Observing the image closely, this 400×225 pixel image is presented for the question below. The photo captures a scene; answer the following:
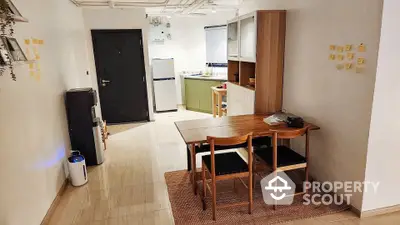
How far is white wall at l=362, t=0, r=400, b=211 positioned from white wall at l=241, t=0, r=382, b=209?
0.17 feet

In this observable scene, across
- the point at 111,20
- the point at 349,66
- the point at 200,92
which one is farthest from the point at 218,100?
the point at 349,66

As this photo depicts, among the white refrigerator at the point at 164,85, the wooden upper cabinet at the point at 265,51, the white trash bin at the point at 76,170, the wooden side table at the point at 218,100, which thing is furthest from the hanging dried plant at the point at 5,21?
the white refrigerator at the point at 164,85

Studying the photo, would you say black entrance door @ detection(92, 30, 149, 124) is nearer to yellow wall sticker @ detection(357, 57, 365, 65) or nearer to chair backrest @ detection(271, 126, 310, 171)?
chair backrest @ detection(271, 126, 310, 171)

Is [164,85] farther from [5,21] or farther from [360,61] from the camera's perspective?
[360,61]

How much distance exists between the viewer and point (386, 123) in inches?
90.4

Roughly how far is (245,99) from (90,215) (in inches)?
94.1

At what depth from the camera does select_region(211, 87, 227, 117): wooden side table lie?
18.6ft

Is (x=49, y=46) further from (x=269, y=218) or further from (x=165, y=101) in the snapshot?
(x=165, y=101)

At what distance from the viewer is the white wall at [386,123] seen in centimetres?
211

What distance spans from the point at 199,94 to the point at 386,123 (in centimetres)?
484

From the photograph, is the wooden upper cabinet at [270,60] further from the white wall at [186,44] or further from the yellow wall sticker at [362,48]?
the white wall at [186,44]

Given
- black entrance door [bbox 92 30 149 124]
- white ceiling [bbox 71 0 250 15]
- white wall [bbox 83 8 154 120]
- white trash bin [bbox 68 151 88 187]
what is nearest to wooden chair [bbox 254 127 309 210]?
white trash bin [bbox 68 151 88 187]

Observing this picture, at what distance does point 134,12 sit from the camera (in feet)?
18.4

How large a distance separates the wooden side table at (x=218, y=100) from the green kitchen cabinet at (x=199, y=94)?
502 millimetres
